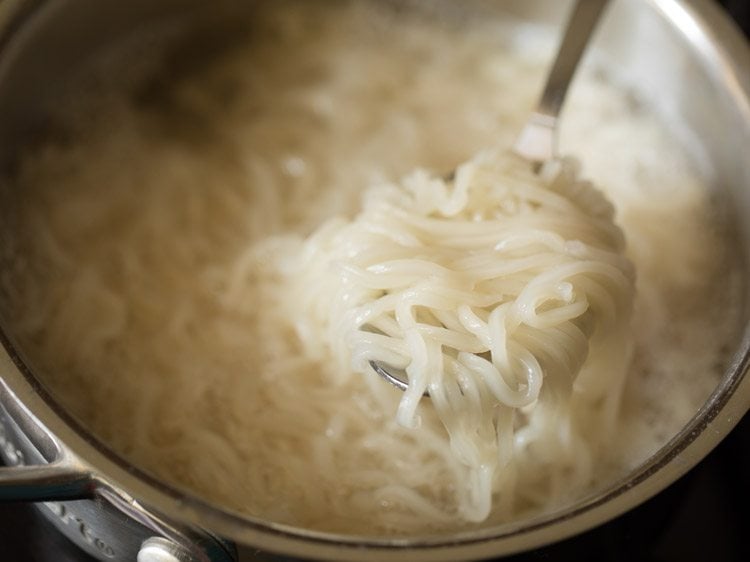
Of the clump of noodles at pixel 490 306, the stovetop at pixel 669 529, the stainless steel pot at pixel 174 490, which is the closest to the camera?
the stainless steel pot at pixel 174 490

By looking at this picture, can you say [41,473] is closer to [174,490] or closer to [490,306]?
[174,490]

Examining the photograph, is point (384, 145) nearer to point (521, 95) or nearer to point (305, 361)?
point (521, 95)

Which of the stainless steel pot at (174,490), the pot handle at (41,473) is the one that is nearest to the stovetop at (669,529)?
the stainless steel pot at (174,490)

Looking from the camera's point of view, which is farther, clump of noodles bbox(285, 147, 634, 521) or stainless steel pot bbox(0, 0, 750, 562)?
clump of noodles bbox(285, 147, 634, 521)

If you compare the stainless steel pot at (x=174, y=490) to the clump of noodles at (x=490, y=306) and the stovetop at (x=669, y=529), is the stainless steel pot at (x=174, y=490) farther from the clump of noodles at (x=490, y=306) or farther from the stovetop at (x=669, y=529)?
the clump of noodles at (x=490, y=306)

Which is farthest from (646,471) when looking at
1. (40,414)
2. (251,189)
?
(251,189)

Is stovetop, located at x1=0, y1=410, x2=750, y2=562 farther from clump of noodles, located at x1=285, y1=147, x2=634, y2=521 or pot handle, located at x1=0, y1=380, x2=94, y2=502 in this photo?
pot handle, located at x1=0, y1=380, x2=94, y2=502

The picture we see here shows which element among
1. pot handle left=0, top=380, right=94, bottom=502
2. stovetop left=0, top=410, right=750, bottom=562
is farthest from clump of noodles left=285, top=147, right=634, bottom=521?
pot handle left=0, top=380, right=94, bottom=502
